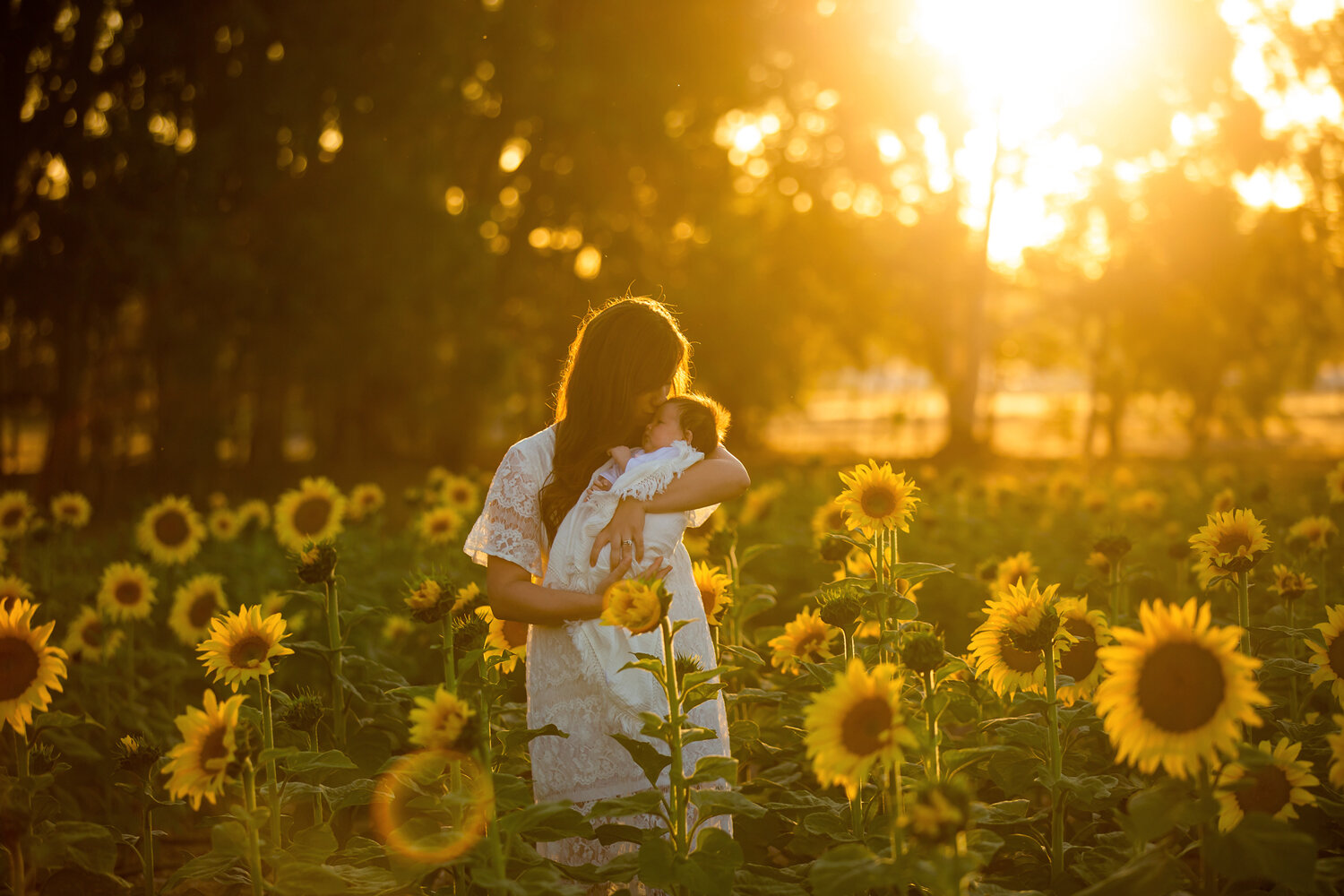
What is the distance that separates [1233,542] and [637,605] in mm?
1663

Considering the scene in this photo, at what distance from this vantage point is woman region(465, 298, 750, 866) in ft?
8.41

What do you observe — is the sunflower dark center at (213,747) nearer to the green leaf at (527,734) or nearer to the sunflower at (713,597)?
the green leaf at (527,734)

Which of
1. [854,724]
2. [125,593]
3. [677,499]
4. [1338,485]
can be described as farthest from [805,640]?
[1338,485]

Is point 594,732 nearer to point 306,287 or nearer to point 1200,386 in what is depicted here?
point 306,287

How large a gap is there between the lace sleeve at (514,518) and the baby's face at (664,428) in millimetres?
279

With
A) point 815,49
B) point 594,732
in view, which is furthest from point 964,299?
point 594,732

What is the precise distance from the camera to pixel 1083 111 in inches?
790

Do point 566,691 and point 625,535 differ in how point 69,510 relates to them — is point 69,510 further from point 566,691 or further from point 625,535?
point 625,535

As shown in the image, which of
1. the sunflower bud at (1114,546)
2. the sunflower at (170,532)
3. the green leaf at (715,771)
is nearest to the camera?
the green leaf at (715,771)

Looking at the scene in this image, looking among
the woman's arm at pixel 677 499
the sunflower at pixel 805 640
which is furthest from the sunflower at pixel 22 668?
the sunflower at pixel 805 640

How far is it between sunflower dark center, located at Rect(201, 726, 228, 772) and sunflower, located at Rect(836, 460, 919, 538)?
1.59 meters

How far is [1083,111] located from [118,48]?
15753mm

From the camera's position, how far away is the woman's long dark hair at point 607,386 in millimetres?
2633

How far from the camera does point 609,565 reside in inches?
99.5
